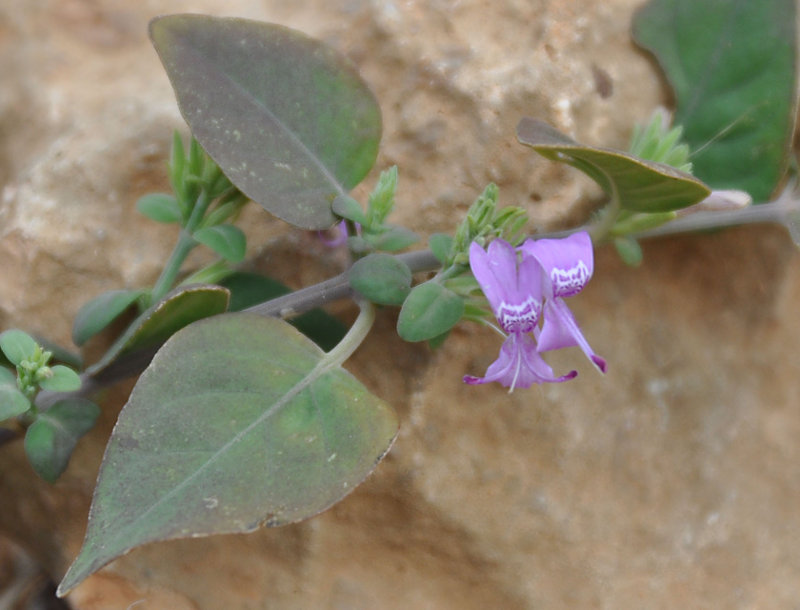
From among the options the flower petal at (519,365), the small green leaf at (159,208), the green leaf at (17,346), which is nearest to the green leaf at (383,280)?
the flower petal at (519,365)

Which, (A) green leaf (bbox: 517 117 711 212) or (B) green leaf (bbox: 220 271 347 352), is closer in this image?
(A) green leaf (bbox: 517 117 711 212)

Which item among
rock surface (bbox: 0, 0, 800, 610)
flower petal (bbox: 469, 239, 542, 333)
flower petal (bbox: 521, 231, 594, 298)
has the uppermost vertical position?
flower petal (bbox: 521, 231, 594, 298)

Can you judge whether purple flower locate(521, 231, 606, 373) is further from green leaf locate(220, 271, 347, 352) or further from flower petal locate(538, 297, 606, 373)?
green leaf locate(220, 271, 347, 352)

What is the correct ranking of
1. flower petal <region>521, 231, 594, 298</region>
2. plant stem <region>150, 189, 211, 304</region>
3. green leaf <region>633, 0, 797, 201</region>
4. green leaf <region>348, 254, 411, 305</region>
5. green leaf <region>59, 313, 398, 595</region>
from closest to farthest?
green leaf <region>59, 313, 398, 595</region>, flower petal <region>521, 231, 594, 298</region>, green leaf <region>348, 254, 411, 305</region>, plant stem <region>150, 189, 211, 304</region>, green leaf <region>633, 0, 797, 201</region>

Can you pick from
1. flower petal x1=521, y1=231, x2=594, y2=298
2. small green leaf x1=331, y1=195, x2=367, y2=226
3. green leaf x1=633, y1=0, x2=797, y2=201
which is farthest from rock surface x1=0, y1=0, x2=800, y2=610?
flower petal x1=521, y1=231, x2=594, y2=298

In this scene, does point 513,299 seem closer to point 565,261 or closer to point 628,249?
point 565,261

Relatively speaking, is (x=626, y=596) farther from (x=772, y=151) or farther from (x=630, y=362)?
(x=772, y=151)

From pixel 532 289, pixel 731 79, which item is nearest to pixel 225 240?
pixel 532 289

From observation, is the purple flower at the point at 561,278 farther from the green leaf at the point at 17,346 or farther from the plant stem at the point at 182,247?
the green leaf at the point at 17,346
